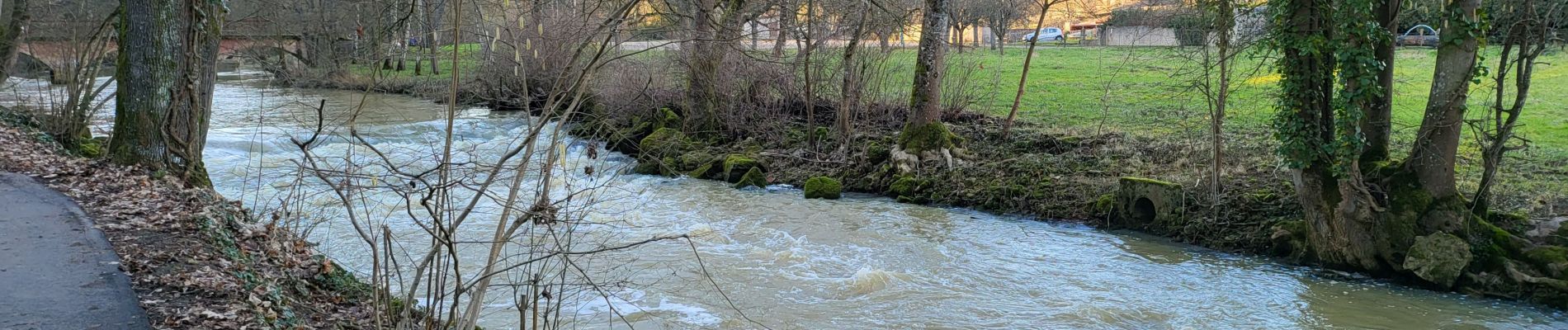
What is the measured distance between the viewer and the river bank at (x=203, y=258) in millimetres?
6453

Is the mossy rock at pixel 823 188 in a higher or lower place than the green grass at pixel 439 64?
lower

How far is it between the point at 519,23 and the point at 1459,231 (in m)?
9.46

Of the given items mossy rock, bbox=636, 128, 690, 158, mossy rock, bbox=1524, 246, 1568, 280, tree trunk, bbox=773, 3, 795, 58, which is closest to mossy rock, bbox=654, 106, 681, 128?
mossy rock, bbox=636, 128, 690, 158

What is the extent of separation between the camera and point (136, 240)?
786 centimetres

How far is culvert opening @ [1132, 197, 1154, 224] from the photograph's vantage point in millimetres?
13281

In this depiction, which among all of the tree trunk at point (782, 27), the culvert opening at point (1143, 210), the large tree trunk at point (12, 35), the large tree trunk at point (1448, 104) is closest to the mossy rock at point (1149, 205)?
the culvert opening at point (1143, 210)

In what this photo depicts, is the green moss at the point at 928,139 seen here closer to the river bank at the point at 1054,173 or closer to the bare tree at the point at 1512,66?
the river bank at the point at 1054,173

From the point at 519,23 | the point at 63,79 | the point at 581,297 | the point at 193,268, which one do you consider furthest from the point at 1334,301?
the point at 63,79

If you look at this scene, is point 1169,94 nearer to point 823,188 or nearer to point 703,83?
point 823,188

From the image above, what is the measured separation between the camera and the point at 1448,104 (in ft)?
33.6

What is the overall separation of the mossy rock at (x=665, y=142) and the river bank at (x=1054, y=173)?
4cm

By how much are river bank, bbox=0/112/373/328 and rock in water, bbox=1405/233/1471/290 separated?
9.87 metres

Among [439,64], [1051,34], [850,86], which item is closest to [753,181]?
[850,86]

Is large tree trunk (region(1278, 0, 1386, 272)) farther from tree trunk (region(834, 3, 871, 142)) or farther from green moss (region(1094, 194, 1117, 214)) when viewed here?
tree trunk (region(834, 3, 871, 142))
